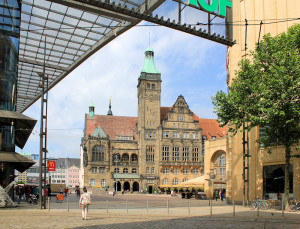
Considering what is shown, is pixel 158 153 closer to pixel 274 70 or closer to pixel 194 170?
pixel 194 170

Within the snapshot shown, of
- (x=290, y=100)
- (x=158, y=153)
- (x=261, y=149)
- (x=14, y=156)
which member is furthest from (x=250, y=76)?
(x=158, y=153)

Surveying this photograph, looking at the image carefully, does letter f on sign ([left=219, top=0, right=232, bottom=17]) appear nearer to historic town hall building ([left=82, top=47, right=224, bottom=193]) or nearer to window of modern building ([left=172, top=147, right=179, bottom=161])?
historic town hall building ([left=82, top=47, right=224, bottom=193])

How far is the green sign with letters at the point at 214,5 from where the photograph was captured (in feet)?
43.8

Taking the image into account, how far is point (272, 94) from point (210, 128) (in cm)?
7834

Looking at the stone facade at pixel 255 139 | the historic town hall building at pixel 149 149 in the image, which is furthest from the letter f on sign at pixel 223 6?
the historic town hall building at pixel 149 149

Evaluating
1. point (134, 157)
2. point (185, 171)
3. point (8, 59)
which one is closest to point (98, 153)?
point (134, 157)

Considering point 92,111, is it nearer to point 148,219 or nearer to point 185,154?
point 185,154

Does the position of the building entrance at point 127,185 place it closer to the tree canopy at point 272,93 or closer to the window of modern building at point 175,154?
the window of modern building at point 175,154

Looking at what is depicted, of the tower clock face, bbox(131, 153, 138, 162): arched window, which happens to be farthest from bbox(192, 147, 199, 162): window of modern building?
the tower clock face

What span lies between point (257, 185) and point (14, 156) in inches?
821

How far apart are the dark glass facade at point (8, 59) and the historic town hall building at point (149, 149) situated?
5693 cm

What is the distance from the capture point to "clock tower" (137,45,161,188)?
298 ft

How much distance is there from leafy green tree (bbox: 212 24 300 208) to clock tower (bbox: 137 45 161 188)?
65.0 metres

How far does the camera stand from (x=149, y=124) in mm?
92625
